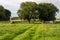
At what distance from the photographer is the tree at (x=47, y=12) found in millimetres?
114250

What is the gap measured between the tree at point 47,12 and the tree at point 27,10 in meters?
4.32

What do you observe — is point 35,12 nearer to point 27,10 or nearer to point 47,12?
point 27,10

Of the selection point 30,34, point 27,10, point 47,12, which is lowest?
point 30,34

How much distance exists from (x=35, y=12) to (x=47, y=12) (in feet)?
21.2

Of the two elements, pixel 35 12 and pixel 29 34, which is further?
pixel 35 12

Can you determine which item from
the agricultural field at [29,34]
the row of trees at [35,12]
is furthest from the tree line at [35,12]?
the agricultural field at [29,34]

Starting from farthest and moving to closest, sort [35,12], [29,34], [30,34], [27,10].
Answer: [35,12] → [27,10] → [30,34] → [29,34]

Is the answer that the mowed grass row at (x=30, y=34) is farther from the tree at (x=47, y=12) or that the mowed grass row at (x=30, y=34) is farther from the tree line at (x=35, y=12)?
the tree at (x=47, y=12)

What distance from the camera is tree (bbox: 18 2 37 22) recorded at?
11156 cm

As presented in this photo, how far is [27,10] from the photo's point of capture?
4449 inches

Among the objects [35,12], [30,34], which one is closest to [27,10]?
[35,12]

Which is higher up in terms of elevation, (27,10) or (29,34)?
(27,10)

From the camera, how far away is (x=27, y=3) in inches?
4604

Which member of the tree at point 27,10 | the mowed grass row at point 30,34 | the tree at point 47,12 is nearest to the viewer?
the mowed grass row at point 30,34
